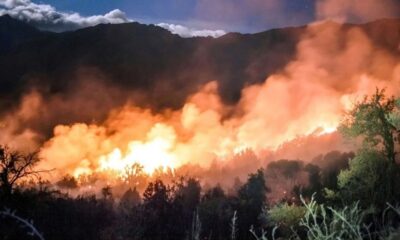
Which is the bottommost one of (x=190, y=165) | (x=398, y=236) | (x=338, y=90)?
(x=398, y=236)

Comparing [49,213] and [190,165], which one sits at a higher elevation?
[190,165]

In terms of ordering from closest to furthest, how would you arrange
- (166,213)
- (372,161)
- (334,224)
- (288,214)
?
(334,224)
(288,214)
(372,161)
(166,213)

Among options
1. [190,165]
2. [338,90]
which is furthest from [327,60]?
[190,165]

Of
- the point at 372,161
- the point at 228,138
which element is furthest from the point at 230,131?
the point at 372,161

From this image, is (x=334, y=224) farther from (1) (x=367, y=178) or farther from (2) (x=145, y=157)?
(2) (x=145, y=157)

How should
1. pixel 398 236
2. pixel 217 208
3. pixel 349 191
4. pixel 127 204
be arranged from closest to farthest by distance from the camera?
pixel 398 236 < pixel 349 191 < pixel 217 208 < pixel 127 204

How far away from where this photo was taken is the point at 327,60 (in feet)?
639

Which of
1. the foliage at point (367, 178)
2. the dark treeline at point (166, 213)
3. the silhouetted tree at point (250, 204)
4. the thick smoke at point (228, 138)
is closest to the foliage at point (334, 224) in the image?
the foliage at point (367, 178)

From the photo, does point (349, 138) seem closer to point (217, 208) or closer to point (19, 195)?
point (19, 195)

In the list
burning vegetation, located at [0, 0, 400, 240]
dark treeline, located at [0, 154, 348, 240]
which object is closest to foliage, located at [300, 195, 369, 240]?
burning vegetation, located at [0, 0, 400, 240]

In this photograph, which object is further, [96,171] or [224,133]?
[224,133]

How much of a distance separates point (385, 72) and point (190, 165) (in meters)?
82.3

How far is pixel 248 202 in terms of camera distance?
80062mm

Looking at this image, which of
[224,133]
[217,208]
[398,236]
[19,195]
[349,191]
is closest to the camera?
[398,236]
